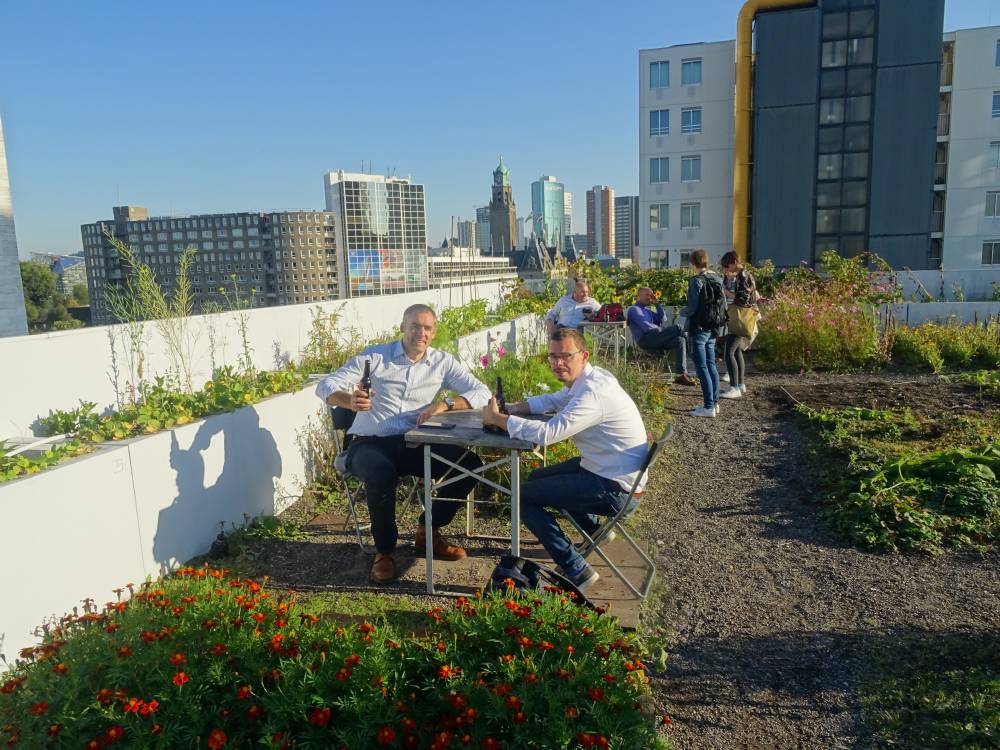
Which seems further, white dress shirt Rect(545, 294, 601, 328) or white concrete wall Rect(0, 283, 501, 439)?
white dress shirt Rect(545, 294, 601, 328)

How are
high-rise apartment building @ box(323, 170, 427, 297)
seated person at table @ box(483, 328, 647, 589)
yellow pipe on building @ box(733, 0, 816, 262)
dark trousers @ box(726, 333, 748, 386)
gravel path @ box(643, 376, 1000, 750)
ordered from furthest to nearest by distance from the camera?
high-rise apartment building @ box(323, 170, 427, 297) → yellow pipe on building @ box(733, 0, 816, 262) → dark trousers @ box(726, 333, 748, 386) → seated person at table @ box(483, 328, 647, 589) → gravel path @ box(643, 376, 1000, 750)

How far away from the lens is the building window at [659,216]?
36.9 m

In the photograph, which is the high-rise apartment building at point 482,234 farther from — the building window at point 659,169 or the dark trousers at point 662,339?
the building window at point 659,169

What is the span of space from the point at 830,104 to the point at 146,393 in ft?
Answer: 114

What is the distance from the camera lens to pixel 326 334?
24.2ft

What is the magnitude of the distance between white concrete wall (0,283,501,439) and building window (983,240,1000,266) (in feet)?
118

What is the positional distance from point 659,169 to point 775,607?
36128 millimetres

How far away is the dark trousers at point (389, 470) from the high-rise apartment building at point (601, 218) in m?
119

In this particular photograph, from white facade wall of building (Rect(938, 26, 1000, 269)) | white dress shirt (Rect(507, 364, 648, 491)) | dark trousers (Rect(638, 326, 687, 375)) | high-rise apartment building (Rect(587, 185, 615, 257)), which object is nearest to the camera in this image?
white dress shirt (Rect(507, 364, 648, 491))

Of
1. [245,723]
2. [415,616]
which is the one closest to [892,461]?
[415,616]

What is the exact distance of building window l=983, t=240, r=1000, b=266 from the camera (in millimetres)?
33906

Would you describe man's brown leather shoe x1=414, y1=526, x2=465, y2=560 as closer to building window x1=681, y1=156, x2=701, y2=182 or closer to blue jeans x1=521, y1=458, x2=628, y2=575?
blue jeans x1=521, y1=458, x2=628, y2=575

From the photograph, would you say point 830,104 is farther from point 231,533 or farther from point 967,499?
point 231,533

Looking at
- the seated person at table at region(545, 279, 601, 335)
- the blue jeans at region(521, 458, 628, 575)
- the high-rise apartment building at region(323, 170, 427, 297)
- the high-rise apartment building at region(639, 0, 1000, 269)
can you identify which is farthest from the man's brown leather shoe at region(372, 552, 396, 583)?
the high-rise apartment building at region(323, 170, 427, 297)
